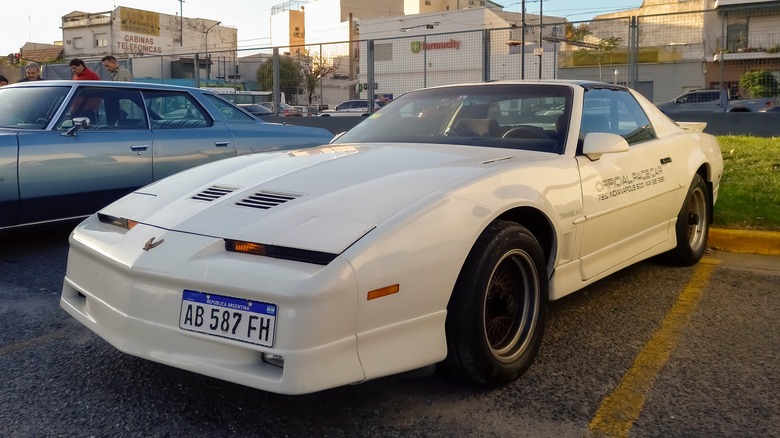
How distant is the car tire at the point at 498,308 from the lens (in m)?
2.82

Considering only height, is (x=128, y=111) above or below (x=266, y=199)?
above

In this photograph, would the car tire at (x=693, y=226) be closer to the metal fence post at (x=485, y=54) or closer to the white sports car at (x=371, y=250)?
the white sports car at (x=371, y=250)

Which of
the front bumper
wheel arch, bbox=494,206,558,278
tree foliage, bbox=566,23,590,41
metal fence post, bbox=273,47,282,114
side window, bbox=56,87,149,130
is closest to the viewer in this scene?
the front bumper

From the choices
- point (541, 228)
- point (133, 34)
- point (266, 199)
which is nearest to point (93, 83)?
point (266, 199)

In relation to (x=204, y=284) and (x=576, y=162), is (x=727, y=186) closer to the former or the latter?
(x=576, y=162)

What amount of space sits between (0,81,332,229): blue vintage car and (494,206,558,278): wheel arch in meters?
3.86

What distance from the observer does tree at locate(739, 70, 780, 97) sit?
12648 mm

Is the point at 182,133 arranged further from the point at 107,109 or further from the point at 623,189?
the point at 623,189

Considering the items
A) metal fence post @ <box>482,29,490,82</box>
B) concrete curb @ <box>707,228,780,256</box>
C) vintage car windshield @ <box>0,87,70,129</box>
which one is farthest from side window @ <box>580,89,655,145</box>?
metal fence post @ <box>482,29,490,82</box>

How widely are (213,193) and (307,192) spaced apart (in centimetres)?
45

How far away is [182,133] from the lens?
6637 mm

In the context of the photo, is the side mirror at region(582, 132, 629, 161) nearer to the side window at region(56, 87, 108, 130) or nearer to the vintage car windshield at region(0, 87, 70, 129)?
the side window at region(56, 87, 108, 130)

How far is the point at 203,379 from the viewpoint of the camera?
314 cm

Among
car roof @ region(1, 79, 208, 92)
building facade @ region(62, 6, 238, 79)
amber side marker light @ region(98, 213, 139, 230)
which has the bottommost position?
amber side marker light @ region(98, 213, 139, 230)
